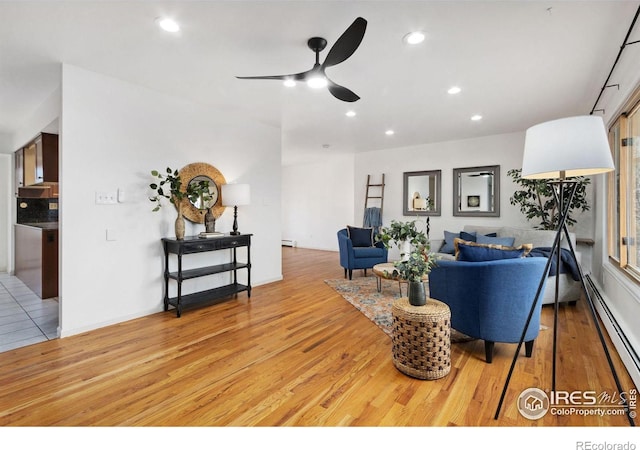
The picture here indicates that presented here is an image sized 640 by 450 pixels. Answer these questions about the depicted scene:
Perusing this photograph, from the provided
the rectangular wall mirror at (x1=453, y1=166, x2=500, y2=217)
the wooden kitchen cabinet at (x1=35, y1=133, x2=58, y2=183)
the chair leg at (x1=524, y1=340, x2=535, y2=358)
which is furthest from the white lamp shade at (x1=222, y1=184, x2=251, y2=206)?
the rectangular wall mirror at (x1=453, y1=166, x2=500, y2=217)

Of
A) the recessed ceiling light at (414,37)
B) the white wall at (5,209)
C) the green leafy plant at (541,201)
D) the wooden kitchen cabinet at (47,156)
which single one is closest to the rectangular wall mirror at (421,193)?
the green leafy plant at (541,201)

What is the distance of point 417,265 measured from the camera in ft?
7.22

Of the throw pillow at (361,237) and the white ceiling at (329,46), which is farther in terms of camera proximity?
the throw pillow at (361,237)

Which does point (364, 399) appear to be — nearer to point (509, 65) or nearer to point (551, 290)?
point (551, 290)

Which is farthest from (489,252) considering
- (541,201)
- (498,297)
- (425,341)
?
(541,201)

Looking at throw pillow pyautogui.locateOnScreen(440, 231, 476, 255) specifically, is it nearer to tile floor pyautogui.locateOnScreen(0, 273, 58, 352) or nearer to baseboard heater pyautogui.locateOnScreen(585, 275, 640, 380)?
baseboard heater pyautogui.locateOnScreen(585, 275, 640, 380)

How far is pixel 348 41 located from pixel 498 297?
2019 millimetres

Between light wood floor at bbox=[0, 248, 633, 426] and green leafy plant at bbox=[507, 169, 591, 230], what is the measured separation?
1.95 metres

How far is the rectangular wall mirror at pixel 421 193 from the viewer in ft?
20.1

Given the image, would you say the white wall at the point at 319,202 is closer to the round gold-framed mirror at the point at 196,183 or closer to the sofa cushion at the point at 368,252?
the sofa cushion at the point at 368,252

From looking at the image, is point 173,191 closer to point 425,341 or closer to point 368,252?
point 425,341

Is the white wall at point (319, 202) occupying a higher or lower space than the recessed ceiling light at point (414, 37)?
lower

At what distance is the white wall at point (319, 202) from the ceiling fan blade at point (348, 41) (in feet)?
17.1

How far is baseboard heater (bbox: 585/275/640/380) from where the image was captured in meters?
2.11
